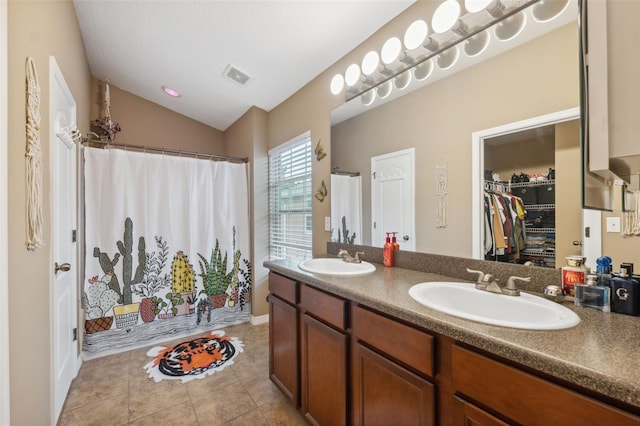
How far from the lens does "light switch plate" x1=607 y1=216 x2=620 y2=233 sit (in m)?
0.98

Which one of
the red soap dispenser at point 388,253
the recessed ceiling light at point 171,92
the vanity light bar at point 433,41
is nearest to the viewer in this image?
the vanity light bar at point 433,41

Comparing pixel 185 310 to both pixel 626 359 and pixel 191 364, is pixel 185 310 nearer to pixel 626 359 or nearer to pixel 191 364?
pixel 191 364

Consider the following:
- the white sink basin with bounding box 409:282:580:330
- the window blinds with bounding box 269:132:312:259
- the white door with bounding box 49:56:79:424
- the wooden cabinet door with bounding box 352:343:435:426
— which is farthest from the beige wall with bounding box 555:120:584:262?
the white door with bounding box 49:56:79:424

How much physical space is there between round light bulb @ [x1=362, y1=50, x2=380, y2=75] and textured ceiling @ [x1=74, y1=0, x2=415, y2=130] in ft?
0.54

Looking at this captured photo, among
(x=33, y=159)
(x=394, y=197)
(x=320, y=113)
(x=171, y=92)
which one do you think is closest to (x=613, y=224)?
(x=394, y=197)

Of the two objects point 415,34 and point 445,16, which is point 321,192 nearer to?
point 415,34

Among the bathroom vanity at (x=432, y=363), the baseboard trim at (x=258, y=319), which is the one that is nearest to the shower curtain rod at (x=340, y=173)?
the bathroom vanity at (x=432, y=363)

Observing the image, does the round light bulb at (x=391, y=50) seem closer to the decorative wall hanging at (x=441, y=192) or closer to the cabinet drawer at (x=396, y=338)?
the decorative wall hanging at (x=441, y=192)

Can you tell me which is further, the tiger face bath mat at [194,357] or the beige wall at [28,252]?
the tiger face bath mat at [194,357]

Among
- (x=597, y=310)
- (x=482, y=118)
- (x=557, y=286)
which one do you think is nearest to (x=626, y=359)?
(x=597, y=310)

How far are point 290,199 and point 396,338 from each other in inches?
79.1

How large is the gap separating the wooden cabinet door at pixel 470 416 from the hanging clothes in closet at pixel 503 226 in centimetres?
68

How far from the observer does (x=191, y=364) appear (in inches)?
89.1

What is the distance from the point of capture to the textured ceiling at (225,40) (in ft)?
5.99
